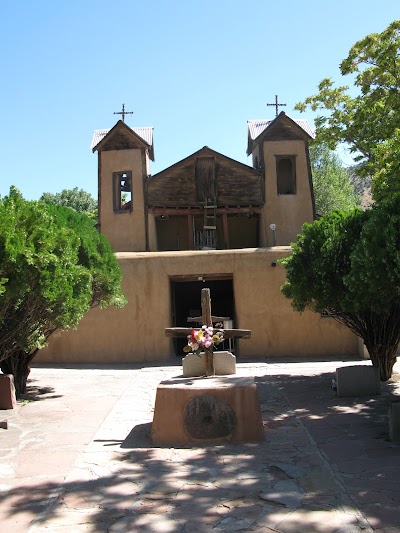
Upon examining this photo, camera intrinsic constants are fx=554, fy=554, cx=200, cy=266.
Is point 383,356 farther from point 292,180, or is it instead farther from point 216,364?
point 292,180

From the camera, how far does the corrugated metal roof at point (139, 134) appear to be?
82.9ft

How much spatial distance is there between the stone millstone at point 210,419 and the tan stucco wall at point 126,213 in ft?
55.3

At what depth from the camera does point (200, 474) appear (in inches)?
234

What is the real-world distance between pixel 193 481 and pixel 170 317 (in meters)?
11.4

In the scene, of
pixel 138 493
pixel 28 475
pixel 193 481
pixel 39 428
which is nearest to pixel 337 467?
pixel 193 481

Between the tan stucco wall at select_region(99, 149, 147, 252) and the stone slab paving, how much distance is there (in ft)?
46.6

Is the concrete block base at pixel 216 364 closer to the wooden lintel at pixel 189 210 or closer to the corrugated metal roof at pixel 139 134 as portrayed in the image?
the wooden lintel at pixel 189 210

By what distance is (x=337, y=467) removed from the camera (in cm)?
615

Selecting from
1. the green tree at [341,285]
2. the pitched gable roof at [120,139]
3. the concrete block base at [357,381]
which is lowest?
the concrete block base at [357,381]

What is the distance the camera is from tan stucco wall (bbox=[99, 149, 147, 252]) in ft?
78.7

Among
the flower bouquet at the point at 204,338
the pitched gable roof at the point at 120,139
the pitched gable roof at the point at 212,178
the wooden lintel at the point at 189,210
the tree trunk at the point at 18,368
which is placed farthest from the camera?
the pitched gable roof at the point at 120,139

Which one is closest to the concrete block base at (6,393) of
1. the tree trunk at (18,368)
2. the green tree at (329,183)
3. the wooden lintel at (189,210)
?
the tree trunk at (18,368)

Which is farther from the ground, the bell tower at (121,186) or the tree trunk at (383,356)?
the bell tower at (121,186)

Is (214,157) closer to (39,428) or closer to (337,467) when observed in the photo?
(39,428)
